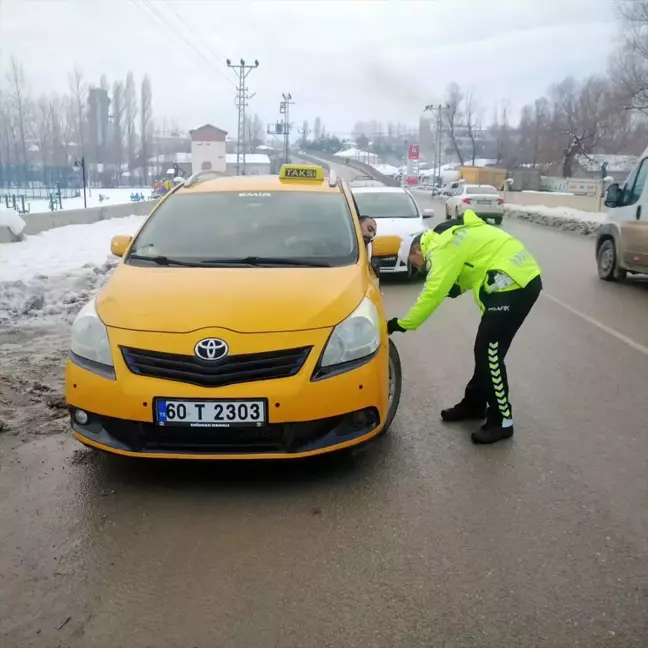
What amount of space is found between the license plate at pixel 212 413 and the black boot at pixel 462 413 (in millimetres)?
1869

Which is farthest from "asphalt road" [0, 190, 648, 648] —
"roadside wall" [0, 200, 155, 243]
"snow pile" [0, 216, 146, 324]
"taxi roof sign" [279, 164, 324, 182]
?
"roadside wall" [0, 200, 155, 243]

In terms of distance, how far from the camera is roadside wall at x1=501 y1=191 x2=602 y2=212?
3341cm

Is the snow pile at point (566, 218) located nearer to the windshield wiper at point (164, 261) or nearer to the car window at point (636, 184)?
the car window at point (636, 184)

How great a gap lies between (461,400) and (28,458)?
3.03 metres

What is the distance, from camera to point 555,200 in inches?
1513

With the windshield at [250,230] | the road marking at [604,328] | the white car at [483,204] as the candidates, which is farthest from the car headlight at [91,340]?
the white car at [483,204]

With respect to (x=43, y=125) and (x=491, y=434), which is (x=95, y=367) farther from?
(x=43, y=125)

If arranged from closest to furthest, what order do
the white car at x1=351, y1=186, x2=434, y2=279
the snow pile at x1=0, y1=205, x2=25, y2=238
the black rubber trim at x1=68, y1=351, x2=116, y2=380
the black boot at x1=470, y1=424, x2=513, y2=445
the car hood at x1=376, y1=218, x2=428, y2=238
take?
the black rubber trim at x1=68, y1=351, x2=116, y2=380, the black boot at x1=470, y1=424, x2=513, y2=445, the white car at x1=351, y1=186, x2=434, y2=279, the car hood at x1=376, y1=218, x2=428, y2=238, the snow pile at x1=0, y1=205, x2=25, y2=238

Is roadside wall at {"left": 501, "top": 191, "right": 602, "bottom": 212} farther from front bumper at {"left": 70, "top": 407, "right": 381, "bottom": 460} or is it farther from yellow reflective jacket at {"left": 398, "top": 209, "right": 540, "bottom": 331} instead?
front bumper at {"left": 70, "top": 407, "right": 381, "bottom": 460}

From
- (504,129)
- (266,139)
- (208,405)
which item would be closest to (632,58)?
(208,405)

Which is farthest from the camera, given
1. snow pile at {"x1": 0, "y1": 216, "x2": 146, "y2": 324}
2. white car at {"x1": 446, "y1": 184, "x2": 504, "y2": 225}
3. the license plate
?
white car at {"x1": 446, "y1": 184, "x2": 504, "y2": 225}

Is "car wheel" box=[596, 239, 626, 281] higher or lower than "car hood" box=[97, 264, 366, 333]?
lower

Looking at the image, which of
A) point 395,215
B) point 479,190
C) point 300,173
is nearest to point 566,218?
point 479,190

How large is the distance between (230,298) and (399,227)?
830 cm
